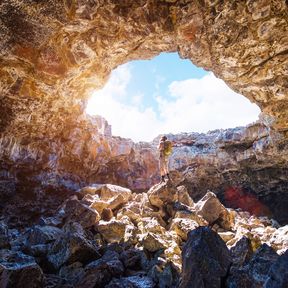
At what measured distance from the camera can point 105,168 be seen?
71.8ft

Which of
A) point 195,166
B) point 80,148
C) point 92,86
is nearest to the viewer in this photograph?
point 92,86

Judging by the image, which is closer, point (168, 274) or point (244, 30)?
A: point (168, 274)

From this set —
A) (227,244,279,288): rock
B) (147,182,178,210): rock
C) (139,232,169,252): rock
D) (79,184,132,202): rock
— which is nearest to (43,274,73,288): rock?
(139,232,169,252): rock

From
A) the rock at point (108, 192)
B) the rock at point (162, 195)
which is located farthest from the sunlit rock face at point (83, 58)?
the rock at point (162, 195)

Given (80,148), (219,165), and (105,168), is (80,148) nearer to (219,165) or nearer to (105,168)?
(105,168)

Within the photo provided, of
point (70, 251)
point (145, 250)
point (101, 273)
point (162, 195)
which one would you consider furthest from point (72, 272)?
→ point (162, 195)

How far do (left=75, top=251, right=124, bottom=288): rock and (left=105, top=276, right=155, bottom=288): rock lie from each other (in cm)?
33

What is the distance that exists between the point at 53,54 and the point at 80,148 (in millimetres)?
8092

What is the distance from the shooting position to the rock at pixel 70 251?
8094 millimetres

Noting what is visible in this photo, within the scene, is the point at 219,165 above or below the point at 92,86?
below

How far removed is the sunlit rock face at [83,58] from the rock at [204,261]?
7536 mm

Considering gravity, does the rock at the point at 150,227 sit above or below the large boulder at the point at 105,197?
below

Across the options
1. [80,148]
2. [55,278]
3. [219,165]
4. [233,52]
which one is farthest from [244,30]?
[219,165]

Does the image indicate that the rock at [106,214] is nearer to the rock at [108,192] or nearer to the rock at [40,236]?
the rock at [108,192]
